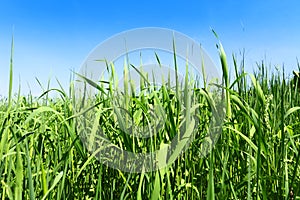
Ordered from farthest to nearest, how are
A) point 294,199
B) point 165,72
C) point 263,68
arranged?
point 263,68 < point 165,72 < point 294,199

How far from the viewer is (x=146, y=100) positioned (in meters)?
1.29

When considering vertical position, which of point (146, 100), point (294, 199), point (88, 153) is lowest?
point (294, 199)

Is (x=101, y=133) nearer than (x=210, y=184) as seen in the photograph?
No

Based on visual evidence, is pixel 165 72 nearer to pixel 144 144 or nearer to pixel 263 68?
pixel 144 144

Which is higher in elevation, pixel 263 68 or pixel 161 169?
pixel 263 68

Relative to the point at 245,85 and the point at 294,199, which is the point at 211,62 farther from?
the point at 294,199

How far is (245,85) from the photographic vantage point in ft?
4.05

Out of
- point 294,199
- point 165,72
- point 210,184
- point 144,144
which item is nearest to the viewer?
point 210,184

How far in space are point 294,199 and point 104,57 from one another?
893 millimetres

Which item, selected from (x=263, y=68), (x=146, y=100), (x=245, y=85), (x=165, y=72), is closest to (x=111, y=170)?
(x=146, y=100)

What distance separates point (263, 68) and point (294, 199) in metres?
0.94

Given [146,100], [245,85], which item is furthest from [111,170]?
[245,85]

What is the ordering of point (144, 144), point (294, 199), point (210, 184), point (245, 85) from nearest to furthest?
point (210, 184)
point (294, 199)
point (144, 144)
point (245, 85)

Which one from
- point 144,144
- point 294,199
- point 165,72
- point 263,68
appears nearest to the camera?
point 294,199
